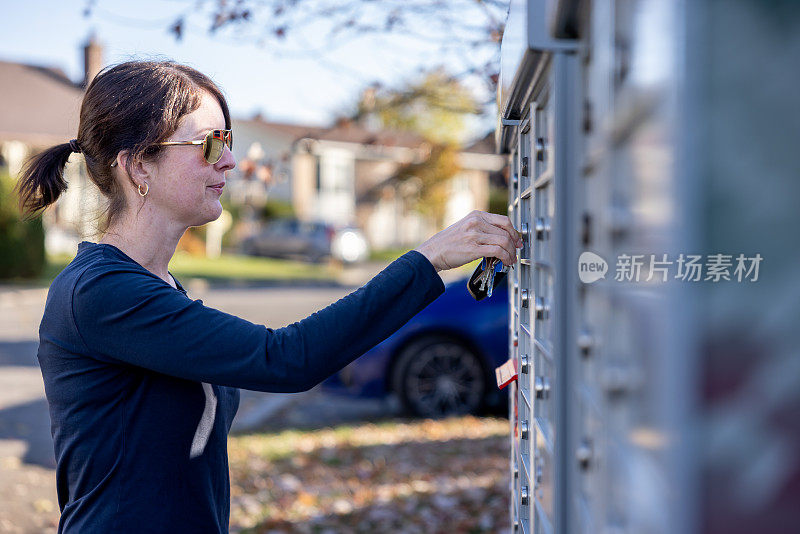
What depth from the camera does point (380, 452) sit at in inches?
246

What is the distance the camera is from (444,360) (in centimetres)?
695

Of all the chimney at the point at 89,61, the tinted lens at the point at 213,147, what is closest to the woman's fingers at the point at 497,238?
the tinted lens at the point at 213,147

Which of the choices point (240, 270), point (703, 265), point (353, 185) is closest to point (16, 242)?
point (240, 270)

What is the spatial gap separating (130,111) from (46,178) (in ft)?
1.44

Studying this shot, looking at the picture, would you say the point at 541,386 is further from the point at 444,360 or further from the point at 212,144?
the point at 444,360

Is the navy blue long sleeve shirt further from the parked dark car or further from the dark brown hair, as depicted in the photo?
the parked dark car

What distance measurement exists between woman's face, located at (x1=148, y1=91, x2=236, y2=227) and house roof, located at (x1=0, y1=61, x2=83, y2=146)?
30.4 metres

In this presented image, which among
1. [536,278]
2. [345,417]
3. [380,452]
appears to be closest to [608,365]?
[536,278]

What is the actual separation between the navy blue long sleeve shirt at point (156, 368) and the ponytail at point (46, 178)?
357 millimetres

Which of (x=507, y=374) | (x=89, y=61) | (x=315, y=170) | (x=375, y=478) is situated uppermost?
(x=315, y=170)

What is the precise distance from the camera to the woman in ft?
5.59

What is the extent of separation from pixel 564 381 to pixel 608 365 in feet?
0.95

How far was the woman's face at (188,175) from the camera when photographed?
2.03m

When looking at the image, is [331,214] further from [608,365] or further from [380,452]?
[608,365]
